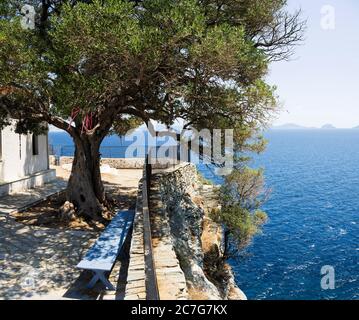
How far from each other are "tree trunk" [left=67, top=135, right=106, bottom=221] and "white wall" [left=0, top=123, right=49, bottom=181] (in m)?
6.08

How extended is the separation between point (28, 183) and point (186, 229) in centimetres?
990

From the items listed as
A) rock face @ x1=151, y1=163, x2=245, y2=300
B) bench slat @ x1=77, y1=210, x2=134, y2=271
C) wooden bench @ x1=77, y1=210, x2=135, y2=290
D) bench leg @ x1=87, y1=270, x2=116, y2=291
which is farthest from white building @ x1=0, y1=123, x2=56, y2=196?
bench leg @ x1=87, y1=270, x2=116, y2=291

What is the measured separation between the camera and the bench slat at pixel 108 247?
851 cm

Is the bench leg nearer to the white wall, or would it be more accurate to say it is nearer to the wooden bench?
the wooden bench

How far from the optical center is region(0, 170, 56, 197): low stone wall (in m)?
18.5

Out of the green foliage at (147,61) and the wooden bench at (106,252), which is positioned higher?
the green foliage at (147,61)

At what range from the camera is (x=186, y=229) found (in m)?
16.9

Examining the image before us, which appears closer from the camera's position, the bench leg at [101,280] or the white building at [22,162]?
the bench leg at [101,280]

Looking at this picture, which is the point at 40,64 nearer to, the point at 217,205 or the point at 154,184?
the point at 154,184
